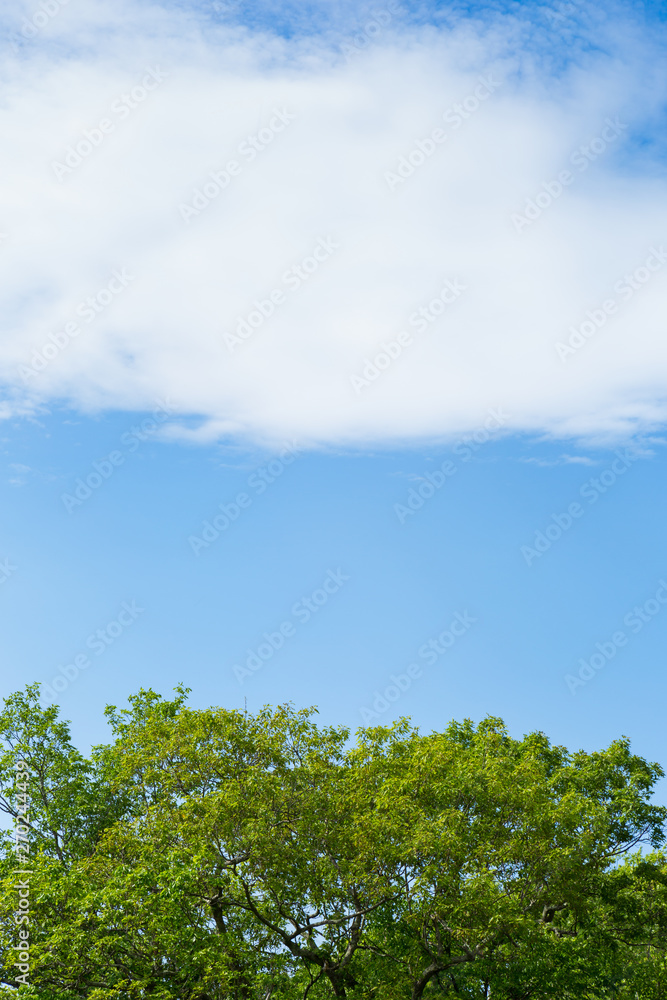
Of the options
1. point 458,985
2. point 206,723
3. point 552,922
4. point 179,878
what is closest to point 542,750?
point 552,922

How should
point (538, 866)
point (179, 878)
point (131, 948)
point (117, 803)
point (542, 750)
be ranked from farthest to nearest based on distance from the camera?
point (542, 750), point (117, 803), point (538, 866), point (131, 948), point (179, 878)

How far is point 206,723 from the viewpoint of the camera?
18641 mm

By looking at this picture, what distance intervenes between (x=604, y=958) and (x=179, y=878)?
10.1 metres

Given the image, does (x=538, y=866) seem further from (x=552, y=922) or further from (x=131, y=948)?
(x=131, y=948)

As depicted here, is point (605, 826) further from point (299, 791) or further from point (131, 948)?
point (131, 948)

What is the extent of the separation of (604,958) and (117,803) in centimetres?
1132

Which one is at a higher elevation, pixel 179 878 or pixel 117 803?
pixel 117 803

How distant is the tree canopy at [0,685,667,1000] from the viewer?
16.6m

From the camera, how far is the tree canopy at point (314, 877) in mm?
16641

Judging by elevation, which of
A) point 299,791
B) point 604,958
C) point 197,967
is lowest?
point 604,958

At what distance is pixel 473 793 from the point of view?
17625 millimetres

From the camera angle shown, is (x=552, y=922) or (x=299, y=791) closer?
(x=299, y=791)

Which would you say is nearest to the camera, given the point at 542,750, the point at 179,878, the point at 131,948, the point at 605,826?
the point at 179,878

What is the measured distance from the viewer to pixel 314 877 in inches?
698
